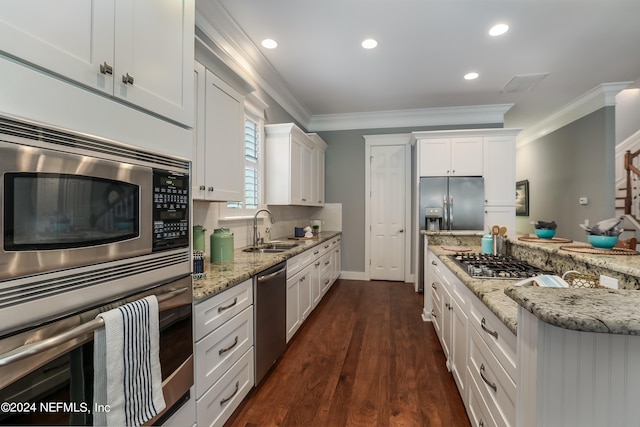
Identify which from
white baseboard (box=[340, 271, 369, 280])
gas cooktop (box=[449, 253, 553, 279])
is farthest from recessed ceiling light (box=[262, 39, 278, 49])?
white baseboard (box=[340, 271, 369, 280])

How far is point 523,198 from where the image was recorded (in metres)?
7.02

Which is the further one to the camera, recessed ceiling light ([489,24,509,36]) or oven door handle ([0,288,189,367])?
recessed ceiling light ([489,24,509,36])

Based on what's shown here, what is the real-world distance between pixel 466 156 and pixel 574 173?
2.06m

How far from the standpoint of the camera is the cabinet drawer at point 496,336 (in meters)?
1.12

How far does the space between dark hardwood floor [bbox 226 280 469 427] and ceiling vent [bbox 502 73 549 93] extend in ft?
10.7

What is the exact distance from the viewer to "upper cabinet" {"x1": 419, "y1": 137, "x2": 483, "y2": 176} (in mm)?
4566

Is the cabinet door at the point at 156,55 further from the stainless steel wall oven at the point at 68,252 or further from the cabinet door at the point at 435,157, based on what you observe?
the cabinet door at the point at 435,157

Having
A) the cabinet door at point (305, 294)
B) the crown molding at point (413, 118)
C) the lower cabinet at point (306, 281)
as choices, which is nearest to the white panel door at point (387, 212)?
the crown molding at point (413, 118)

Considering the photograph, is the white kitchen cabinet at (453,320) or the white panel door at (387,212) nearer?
the white kitchen cabinet at (453,320)

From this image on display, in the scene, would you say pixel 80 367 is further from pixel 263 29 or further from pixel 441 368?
pixel 263 29

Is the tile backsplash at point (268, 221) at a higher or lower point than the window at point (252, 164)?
lower

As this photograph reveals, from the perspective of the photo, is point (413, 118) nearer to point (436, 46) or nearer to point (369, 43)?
point (436, 46)

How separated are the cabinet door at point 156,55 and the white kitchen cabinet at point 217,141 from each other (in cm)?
64

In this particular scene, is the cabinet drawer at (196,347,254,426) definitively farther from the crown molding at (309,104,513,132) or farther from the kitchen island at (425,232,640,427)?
the crown molding at (309,104,513,132)
